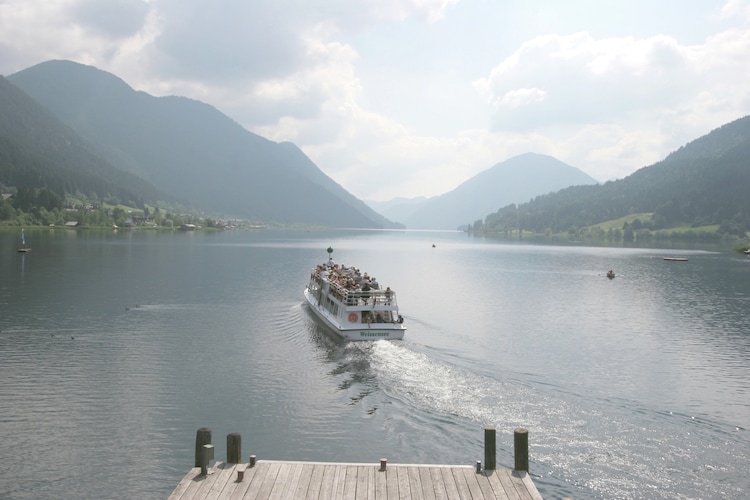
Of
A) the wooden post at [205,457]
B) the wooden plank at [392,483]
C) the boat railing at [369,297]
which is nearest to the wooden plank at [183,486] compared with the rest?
the wooden post at [205,457]

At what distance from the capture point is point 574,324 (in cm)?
6278

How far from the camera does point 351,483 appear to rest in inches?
746

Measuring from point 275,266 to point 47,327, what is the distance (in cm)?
7655

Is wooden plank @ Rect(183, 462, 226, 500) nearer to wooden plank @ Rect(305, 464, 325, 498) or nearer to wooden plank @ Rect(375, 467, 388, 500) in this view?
wooden plank @ Rect(305, 464, 325, 498)

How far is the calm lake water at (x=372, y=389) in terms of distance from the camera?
80.7ft

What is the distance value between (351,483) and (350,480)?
0.63 feet

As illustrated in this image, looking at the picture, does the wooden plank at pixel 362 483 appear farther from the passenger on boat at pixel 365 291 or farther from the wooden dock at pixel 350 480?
the passenger on boat at pixel 365 291

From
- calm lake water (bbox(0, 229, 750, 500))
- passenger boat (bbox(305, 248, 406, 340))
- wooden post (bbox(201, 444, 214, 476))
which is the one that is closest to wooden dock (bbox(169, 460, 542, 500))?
wooden post (bbox(201, 444, 214, 476))

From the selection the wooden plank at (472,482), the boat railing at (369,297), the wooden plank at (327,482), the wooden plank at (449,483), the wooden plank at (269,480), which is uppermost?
the boat railing at (369,297)

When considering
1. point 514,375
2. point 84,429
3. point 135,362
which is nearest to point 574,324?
point 514,375

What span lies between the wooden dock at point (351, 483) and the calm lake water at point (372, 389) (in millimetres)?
4217

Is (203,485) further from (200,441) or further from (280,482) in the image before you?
(280,482)

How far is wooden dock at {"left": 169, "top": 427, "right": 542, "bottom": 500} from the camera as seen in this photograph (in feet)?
59.6

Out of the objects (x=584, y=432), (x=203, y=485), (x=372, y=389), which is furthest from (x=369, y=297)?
(x=203, y=485)
